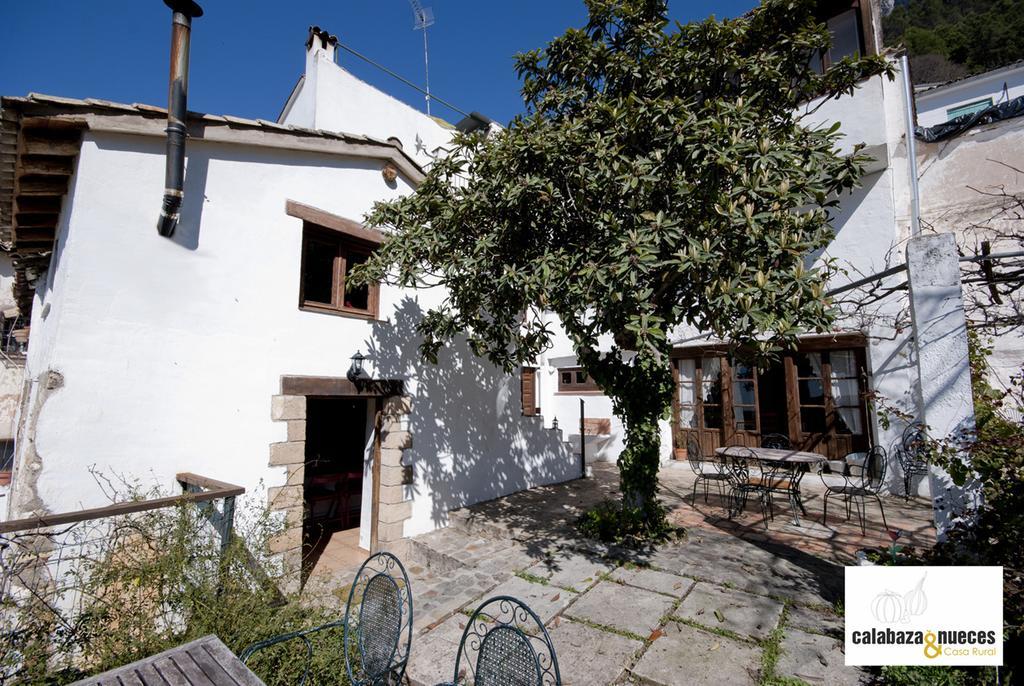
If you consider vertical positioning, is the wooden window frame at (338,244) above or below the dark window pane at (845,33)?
below

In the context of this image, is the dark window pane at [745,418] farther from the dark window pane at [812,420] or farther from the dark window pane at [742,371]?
the dark window pane at [812,420]

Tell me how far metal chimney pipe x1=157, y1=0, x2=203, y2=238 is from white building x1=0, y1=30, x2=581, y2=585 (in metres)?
0.23

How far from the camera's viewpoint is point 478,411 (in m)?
7.62

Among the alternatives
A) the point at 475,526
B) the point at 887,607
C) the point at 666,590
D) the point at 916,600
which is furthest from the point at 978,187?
the point at 475,526

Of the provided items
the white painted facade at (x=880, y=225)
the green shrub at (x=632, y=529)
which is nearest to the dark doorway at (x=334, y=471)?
the green shrub at (x=632, y=529)

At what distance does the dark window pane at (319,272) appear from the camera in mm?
5883

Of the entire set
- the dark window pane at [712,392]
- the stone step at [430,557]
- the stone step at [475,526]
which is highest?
the dark window pane at [712,392]

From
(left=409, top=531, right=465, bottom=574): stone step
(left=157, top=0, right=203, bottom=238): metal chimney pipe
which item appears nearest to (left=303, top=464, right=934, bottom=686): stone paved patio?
(left=409, top=531, right=465, bottom=574): stone step

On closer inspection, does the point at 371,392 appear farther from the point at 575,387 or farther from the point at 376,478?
the point at 575,387

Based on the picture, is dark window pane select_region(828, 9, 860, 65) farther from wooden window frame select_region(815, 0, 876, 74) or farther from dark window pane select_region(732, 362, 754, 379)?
dark window pane select_region(732, 362, 754, 379)

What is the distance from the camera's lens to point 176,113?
4309mm

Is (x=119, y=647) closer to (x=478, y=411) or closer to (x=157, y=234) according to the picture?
(x=157, y=234)

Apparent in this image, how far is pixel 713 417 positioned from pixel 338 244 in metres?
8.80

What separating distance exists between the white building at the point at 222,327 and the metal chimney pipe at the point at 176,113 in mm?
227
